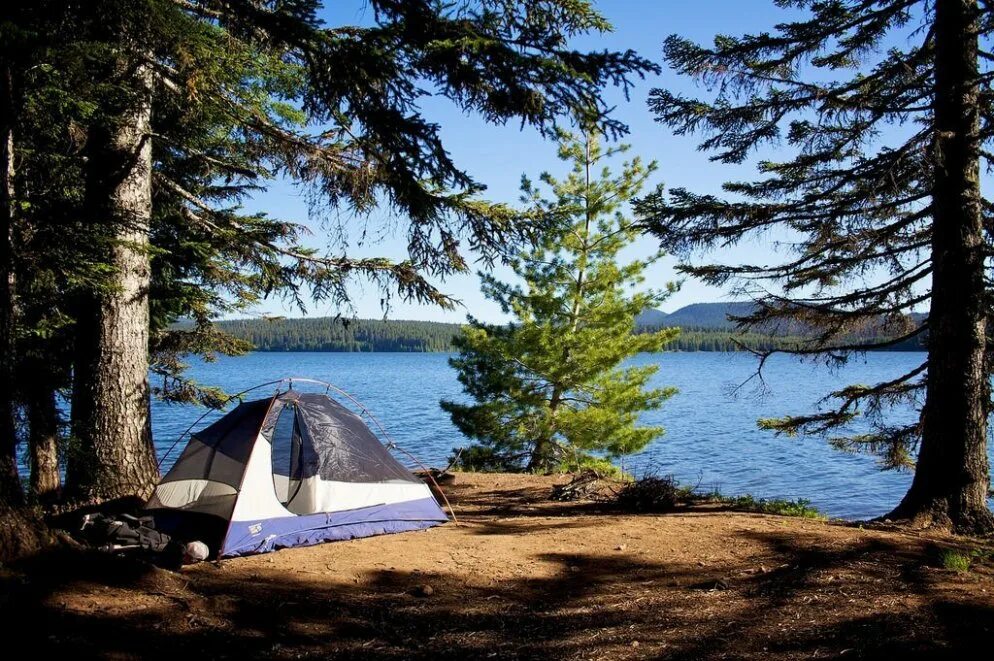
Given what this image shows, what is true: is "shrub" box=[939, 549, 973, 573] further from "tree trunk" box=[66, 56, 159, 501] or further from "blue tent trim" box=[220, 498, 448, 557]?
"tree trunk" box=[66, 56, 159, 501]

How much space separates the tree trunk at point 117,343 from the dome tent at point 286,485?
0.72m

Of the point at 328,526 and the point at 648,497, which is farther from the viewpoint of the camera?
the point at 648,497

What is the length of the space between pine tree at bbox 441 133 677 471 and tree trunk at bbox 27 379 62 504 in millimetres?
7412

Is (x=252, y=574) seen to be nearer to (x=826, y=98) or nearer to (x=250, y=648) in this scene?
(x=250, y=648)

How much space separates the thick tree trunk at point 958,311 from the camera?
6.94 m

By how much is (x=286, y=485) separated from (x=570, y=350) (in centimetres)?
785

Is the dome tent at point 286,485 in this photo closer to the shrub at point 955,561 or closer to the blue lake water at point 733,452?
the blue lake water at point 733,452

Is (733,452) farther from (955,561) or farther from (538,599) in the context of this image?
(538,599)

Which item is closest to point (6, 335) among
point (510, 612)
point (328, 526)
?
point (328, 526)

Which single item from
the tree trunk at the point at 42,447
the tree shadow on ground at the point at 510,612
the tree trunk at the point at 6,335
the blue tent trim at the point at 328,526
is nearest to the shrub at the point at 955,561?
the tree shadow on ground at the point at 510,612

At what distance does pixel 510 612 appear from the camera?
15.0 ft

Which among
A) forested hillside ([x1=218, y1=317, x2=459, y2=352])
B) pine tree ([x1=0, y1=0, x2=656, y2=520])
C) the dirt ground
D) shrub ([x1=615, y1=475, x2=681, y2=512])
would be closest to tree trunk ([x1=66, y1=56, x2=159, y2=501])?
pine tree ([x1=0, y1=0, x2=656, y2=520])

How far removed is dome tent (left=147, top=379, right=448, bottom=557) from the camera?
6523mm

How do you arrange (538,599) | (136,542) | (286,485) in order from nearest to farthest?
(538,599) → (136,542) → (286,485)
